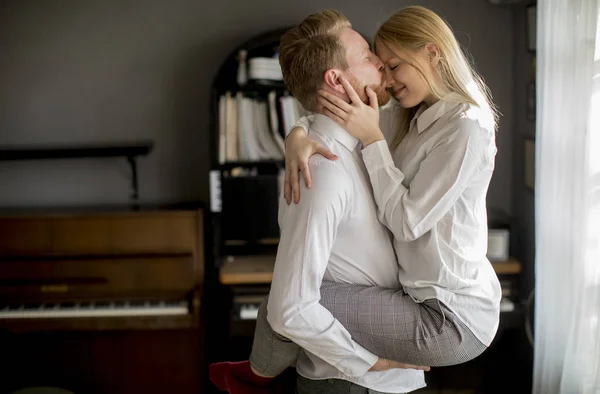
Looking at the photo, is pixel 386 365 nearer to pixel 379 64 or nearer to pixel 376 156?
pixel 376 156

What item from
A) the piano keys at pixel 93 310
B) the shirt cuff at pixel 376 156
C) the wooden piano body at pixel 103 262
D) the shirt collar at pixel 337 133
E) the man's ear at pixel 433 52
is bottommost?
the piano keys at pixel 93 310

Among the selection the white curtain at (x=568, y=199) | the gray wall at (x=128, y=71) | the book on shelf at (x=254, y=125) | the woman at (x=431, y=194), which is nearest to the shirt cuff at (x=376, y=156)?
the woman at (x=431, y=194)

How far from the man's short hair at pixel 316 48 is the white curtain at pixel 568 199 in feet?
3.81

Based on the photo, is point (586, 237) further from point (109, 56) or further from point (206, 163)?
point (109, 56)

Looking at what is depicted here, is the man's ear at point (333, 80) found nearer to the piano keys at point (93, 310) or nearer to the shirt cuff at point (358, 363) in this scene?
the shirt cuff at point (358, 363)

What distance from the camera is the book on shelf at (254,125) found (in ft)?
11.2

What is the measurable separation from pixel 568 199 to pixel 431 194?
129 cm

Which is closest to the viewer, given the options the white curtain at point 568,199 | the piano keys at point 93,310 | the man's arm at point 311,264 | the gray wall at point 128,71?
the man's arm at point 311,264

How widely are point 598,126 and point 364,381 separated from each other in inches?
50.1

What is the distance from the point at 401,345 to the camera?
154cm

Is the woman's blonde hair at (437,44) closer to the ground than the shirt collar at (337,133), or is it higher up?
higher up

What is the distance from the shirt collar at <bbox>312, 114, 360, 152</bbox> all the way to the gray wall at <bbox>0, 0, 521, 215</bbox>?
223 centimetres

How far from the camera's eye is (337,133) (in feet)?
5.17

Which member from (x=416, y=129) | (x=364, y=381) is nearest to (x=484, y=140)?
(x=416, y=129)
